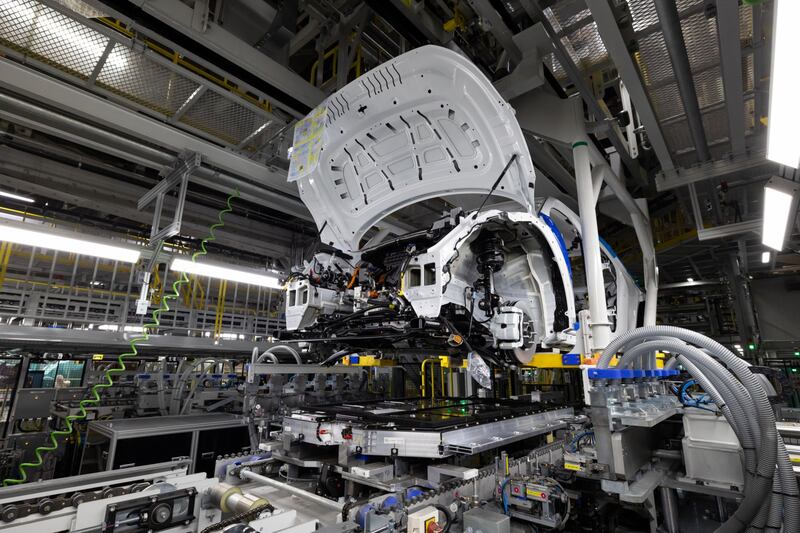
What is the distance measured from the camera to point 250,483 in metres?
2.64

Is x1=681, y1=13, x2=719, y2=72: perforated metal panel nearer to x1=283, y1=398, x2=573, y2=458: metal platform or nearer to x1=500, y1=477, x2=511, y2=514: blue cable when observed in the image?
x1=283, y1=398, x2=573, y2=458: metal platform

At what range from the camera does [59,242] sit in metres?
4.57

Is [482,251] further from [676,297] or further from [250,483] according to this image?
[676,297]

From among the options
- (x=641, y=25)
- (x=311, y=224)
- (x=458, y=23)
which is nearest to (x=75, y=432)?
(x=311, y=224)

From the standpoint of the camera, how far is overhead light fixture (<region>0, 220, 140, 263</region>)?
4.23m

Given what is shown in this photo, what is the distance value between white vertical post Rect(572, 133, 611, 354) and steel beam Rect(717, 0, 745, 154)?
1.37m

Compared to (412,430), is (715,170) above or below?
above

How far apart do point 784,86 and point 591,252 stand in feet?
7.13

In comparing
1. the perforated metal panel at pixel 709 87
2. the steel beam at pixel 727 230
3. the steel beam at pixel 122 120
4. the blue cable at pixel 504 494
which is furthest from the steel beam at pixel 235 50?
the steel beam at pixel 727 230

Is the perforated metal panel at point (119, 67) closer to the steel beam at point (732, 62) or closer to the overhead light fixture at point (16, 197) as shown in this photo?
the steel beam at point (732, 62)

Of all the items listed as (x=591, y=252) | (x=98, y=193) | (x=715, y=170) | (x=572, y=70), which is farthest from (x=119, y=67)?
(x=715, y=170)

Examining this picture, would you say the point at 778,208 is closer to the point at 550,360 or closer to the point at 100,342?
the point at 550,360

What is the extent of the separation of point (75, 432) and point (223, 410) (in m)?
2.22

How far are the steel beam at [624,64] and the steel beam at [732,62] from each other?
67 cm
